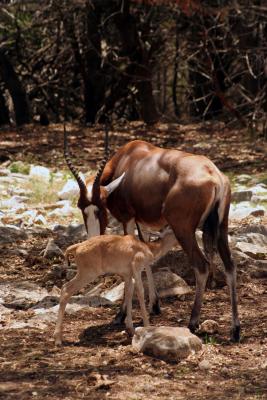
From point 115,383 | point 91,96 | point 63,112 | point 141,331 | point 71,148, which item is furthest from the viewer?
point 63,112

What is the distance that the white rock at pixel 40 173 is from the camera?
13.7 meters

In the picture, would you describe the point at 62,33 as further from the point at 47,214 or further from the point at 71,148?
the point at 47,214

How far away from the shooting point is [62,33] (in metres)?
19.9

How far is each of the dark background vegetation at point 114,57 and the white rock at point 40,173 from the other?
438cm

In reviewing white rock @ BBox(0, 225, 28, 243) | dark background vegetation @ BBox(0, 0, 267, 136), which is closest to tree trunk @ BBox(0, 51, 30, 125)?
dark background vegetation @ BBox(0, 0, 267, 136)

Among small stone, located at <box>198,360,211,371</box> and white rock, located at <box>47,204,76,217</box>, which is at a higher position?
small stone, located at <box>198,360,211,371</box>

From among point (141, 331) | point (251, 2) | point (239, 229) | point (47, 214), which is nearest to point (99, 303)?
point (141, 331)

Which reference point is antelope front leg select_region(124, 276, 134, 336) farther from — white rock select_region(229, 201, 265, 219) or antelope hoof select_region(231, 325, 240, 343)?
white rock select_region(229, 201, 265, 219)

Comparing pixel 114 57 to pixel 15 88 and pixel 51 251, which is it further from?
pixel 51 251

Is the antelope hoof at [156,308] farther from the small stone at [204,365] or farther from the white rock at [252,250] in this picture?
the white rock at [252,250]

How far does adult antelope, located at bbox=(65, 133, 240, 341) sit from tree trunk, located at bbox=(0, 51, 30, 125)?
11.6 m

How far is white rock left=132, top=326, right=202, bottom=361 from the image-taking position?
564 cm

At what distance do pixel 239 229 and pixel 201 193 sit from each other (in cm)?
347

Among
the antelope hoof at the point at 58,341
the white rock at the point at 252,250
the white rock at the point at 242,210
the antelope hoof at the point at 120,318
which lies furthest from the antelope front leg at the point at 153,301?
the white rock at the point at 242,210
